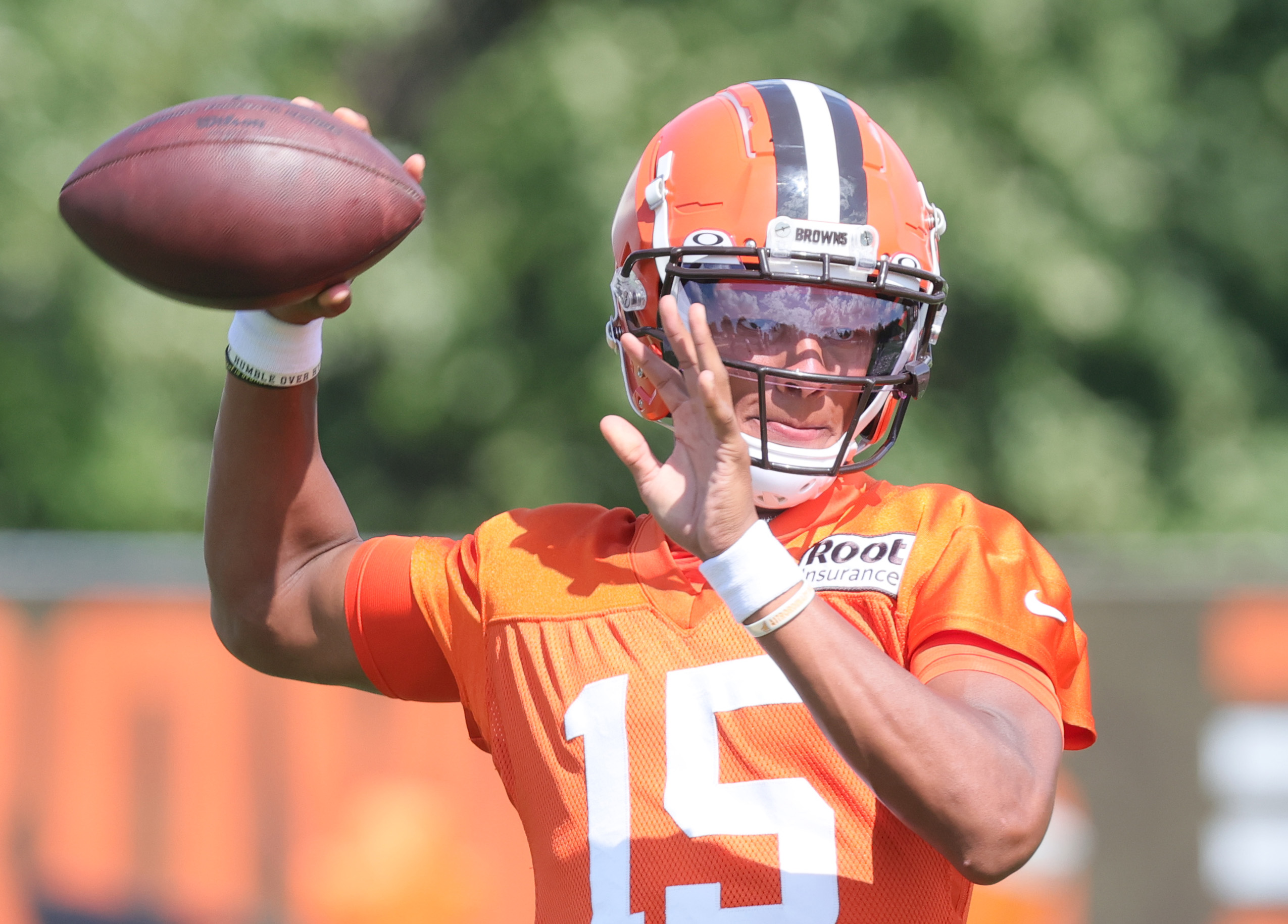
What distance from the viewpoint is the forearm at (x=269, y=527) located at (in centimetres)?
216

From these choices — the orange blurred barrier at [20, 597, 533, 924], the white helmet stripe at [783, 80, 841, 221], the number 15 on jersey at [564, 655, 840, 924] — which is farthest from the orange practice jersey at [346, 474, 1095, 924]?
the orange blurred barrier at [20, 597, 533, 924]

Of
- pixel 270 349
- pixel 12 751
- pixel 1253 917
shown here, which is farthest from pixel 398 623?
pixel 1253 917

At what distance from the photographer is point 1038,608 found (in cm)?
179

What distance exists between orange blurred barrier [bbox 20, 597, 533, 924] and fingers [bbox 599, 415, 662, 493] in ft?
7.90

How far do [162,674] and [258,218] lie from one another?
8.13 ft

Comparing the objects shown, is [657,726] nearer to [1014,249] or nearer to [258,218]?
[258,218]

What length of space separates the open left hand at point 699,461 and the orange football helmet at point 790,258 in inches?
9.7

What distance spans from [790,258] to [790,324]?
3.7 inches

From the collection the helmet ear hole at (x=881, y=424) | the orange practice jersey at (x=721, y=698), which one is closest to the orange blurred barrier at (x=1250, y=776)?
the helmet ear hole at (x=881, y=424)

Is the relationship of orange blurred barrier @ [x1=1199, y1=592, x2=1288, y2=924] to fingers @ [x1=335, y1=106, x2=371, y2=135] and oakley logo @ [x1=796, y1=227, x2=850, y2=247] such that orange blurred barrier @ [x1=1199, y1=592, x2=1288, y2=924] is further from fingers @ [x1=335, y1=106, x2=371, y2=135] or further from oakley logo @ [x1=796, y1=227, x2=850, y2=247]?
fingers @ [x1=335, y1=106, x2=371, y2=135]

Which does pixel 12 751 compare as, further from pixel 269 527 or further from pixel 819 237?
pixel 819 237

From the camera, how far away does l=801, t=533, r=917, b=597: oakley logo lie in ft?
6.00

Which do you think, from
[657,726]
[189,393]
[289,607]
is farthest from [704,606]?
[189,393]

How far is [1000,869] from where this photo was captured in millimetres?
1577
